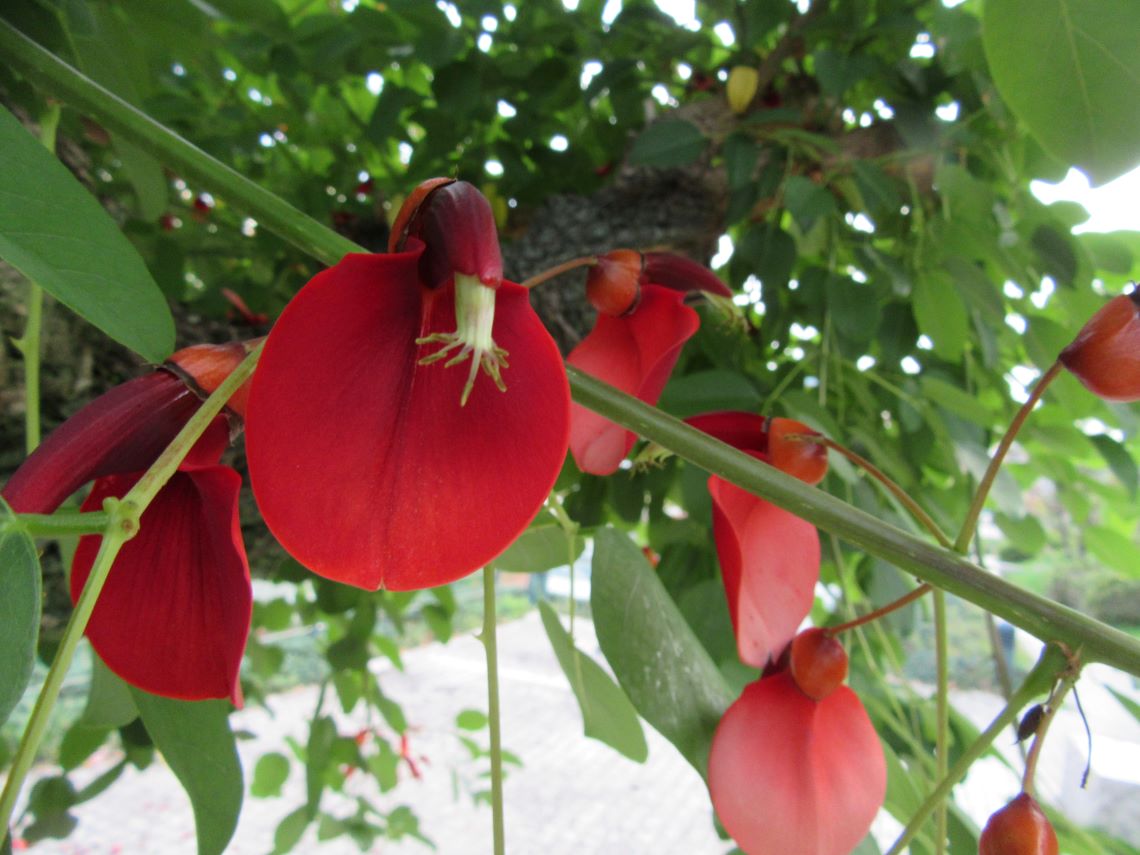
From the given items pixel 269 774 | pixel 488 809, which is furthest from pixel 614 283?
pixel 488 809

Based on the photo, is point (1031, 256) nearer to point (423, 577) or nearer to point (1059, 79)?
point (1059, 79)

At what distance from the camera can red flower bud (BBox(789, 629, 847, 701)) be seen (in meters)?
0.21

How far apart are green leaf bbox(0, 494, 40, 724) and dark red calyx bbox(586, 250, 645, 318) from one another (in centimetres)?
14

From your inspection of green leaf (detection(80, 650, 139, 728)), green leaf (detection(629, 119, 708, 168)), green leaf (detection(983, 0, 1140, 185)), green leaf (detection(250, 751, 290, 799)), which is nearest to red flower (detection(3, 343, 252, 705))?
green leaf (detection(80, 650, 139, 728))

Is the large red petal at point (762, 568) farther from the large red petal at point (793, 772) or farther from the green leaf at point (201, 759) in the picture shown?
the green leaf at point (201, 759)

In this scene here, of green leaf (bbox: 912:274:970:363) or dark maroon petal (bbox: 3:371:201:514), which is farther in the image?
green leaf (bbox: 912:274:970:363)

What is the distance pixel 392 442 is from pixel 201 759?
0.37ft

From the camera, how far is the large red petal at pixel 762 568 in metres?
0.21

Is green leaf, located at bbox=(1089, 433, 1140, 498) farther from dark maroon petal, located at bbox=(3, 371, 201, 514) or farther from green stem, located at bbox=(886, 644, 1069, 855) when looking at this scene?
dark maroon petal, located at bbox=(3, 371, 201, 514)

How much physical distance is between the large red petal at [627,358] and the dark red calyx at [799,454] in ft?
0.12

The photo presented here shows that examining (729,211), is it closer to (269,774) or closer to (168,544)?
(168,544)

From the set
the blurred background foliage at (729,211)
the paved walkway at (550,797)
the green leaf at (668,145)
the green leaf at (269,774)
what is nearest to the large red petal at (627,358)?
the blurred background foliage at (729,211)

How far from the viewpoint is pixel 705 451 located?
0.18 m

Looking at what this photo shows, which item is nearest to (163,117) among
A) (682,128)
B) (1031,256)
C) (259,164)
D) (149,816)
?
(259,164)
